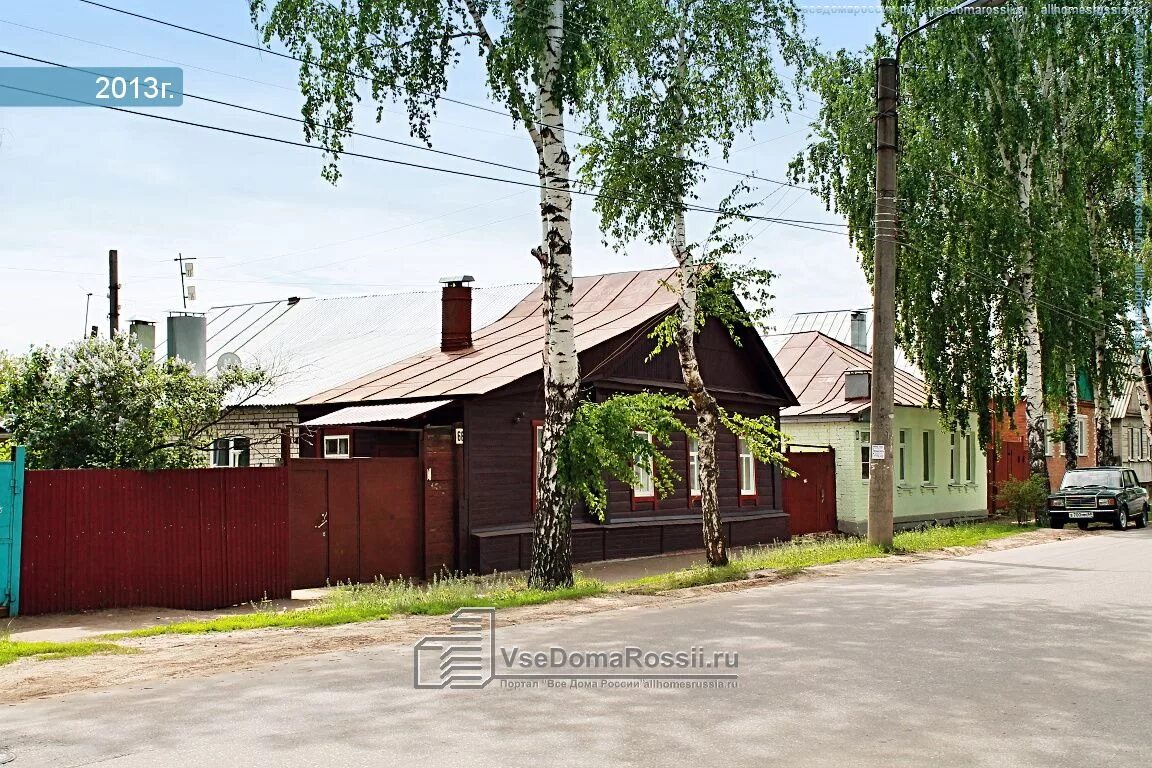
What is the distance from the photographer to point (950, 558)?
66.2 feet

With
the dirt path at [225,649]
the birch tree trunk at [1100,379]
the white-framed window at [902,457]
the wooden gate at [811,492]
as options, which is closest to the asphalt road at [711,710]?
the dirt path at [225,649]

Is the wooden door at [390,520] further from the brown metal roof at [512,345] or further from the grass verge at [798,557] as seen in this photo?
the grass verge at [798,557]

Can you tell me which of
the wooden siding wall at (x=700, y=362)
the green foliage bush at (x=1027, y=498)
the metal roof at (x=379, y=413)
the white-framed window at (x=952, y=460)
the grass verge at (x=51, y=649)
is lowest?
the grass verge at (x=51, y=649)

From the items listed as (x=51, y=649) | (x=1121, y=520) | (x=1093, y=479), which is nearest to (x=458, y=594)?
(x=51, y=649)

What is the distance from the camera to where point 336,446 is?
21.4 meters

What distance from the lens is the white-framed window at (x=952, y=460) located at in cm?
3675

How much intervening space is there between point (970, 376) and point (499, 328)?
13.1 m

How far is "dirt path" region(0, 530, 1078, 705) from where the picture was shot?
9148 millimetres

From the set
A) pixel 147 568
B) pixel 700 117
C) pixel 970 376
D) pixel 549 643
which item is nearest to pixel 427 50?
pixel 700 117

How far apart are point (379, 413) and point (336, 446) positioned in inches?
104

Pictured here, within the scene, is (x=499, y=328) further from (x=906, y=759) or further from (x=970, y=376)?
(x=906, y=759)

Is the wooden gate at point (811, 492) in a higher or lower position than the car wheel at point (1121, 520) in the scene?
higher

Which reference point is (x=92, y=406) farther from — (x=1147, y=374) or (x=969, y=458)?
(x=1147, y=374)

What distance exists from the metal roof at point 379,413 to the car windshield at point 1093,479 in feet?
60.4
